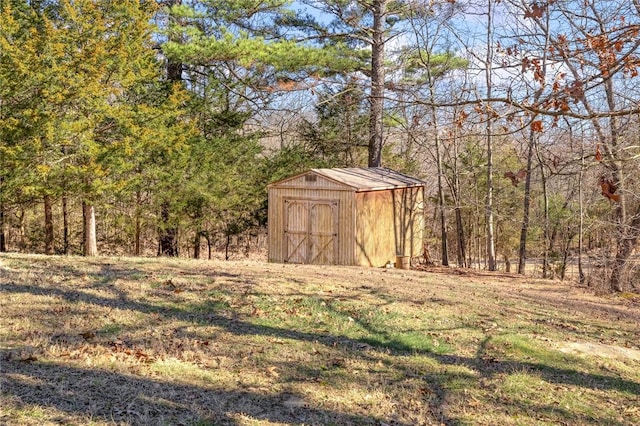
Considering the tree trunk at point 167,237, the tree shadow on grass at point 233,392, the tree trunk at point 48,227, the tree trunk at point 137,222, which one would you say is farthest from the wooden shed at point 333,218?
the tree shadow on grass at point 233,392

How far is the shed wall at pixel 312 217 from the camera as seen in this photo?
1445 cm

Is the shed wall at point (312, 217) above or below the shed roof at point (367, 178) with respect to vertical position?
below

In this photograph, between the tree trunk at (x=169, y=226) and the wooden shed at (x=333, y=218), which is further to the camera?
the tree trunk at (x=169, y=226)

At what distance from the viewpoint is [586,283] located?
1496 cm

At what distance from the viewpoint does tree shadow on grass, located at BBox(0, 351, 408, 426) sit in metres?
4.07

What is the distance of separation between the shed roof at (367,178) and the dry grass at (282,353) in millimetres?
5367

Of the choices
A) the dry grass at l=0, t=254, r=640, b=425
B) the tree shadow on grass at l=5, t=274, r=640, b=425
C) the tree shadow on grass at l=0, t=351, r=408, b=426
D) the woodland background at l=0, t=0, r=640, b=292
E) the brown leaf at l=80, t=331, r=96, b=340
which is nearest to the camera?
the tree shadow on grass at l=0, t=351, r=408, b=426

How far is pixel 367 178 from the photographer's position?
622 inches

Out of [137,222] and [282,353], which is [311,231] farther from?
[282,353]

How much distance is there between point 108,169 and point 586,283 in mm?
12607

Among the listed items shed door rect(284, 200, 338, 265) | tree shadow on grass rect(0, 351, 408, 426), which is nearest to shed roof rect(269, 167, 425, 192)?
shed door rect(284, 200, 338, 265)

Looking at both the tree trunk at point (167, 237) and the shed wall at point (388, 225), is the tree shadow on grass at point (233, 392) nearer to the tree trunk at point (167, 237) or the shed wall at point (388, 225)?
the shed wall at point (388, 225)

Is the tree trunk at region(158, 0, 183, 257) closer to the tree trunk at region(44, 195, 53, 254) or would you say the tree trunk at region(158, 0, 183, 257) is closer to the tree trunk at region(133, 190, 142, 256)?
the tree trunk at region(133, 190, 142, 256)

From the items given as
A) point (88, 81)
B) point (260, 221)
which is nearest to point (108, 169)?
point (88, 81)
